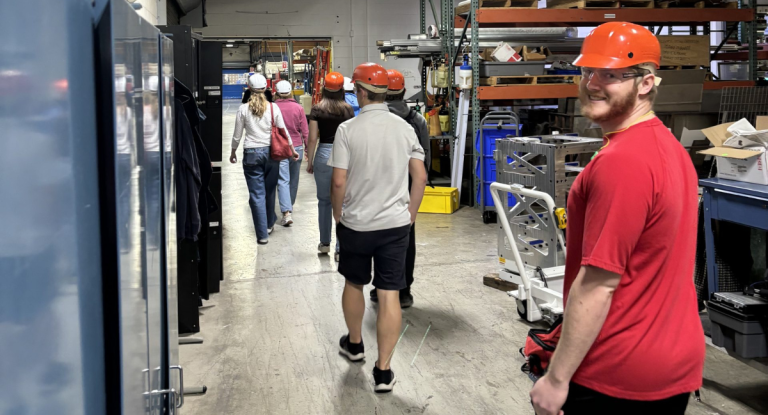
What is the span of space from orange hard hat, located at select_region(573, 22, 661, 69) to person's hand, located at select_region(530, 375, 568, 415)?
2.67 ft

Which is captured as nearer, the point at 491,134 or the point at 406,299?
the point at 406,299

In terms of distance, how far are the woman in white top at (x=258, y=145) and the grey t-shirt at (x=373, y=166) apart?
362 centimetres

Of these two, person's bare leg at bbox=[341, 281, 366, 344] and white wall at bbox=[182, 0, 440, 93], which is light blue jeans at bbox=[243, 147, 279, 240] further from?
white wall at bbox=[182, 0, 440, 93]

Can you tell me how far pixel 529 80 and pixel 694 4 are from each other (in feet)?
8.85

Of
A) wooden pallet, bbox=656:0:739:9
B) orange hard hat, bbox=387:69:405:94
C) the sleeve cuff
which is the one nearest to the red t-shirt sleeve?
the sleeve cuff

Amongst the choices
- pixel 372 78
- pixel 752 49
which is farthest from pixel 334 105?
pixel 752 49

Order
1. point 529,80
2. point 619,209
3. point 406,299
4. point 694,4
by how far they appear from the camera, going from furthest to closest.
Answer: point 694,4, point 529,80, point 406,299, point 619,209

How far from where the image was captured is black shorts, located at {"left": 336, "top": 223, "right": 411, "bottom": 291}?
3703 mm

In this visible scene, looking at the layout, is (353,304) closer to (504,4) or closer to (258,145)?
(258,145)

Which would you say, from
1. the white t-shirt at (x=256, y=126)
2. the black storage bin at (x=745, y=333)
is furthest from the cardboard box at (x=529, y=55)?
the black storage bin at (x=745, y=333)

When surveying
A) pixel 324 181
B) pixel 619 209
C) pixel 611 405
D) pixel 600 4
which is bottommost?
pixel 611 405

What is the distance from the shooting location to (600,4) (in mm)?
9289

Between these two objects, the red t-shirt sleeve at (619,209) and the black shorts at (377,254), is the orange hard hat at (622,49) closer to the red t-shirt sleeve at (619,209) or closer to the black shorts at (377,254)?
the red t-shirt sleeve at (619,209)

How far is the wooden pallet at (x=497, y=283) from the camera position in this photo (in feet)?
18.5
